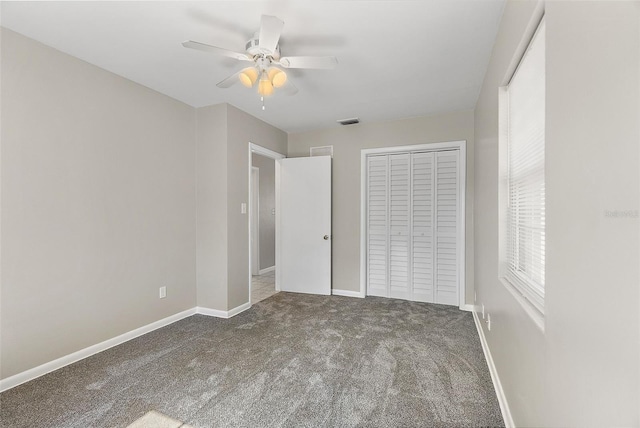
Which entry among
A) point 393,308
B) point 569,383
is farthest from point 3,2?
point 393,308

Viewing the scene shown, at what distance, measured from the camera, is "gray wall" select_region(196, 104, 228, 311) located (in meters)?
3.40

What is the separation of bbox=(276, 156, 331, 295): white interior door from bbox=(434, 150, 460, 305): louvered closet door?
1451mm

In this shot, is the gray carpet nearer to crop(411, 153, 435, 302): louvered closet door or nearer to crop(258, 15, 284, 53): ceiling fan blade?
crop(411, 153, 435, 302): louvered closet door

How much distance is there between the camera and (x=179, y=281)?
3.35 m

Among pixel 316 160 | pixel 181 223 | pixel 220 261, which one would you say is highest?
pixel 316 160

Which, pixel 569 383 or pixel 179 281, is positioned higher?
pixel 569 383

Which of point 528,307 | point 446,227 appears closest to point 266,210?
point 446,227

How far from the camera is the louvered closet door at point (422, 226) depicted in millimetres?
3846

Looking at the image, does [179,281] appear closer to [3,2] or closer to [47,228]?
[47,228]

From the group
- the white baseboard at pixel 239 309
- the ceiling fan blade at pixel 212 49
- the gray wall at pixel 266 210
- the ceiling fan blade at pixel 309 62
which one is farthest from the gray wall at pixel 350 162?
the ceiling fan blade at pixel 212 49

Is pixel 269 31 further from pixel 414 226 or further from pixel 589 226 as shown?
pixel 414 226

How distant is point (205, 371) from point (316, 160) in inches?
117

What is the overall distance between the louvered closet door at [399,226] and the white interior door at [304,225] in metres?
0.87

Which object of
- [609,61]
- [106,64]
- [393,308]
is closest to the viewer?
[609,61]
